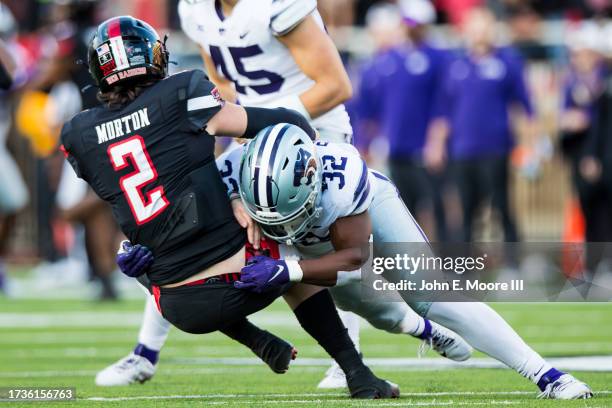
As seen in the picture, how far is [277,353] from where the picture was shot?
5160 millimetres

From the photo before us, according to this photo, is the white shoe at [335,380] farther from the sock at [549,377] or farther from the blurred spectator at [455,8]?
the blurred spectator at [455,8]

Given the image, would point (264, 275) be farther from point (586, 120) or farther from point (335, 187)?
Answer: point (586, 120)

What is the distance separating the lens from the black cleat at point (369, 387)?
511 cm

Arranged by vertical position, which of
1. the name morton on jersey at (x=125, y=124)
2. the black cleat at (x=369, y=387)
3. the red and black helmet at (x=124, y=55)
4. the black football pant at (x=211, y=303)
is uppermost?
the red and black helmet at (x=124, y=55)

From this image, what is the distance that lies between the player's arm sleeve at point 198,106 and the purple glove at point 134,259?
489 mm

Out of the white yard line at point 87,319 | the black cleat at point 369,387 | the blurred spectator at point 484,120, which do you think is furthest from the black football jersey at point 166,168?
the blurred spectator at point 484,120

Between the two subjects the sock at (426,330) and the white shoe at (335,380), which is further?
the white shoe at (335,380)

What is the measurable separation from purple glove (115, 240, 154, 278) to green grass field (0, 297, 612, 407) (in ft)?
1.69

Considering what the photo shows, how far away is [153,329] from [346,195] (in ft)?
4.90

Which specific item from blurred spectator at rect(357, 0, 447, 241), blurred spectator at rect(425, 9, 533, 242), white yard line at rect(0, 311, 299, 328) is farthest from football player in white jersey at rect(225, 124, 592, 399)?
Answer: blurred spectator at rect(357, 0, 447, 241)

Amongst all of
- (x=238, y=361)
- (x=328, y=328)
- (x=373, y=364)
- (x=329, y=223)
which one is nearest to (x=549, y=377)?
(x=328, y=328)

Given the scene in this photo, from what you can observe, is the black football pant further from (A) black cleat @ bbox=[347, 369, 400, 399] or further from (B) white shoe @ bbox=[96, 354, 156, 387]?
(B) white shoe @ bbox=[96, 354, 156, 387]

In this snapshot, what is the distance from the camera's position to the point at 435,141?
12.2m

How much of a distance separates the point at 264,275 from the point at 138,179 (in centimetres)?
61
